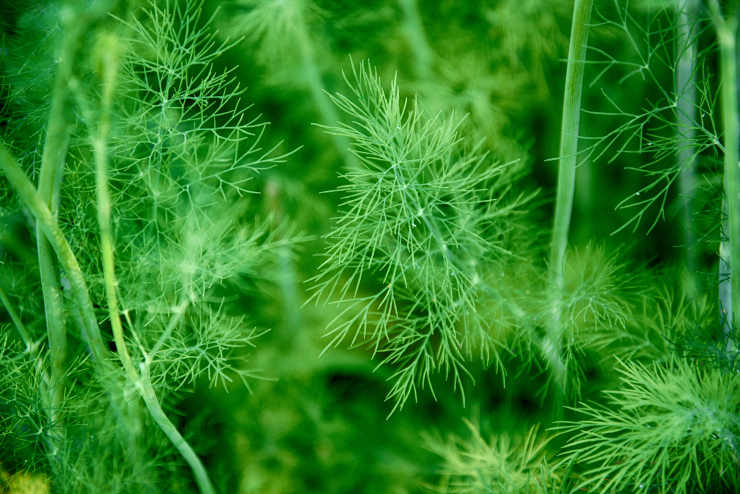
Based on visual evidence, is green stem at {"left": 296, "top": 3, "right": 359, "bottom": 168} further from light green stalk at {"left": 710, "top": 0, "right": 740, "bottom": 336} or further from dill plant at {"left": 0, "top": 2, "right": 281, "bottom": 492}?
light green stalk at {"left": 710, "top": 0, "right": 740, "bottom": 336}

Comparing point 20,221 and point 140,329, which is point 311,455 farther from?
point 20,221

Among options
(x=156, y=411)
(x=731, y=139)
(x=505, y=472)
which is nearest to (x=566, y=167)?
(x=731, y=139)

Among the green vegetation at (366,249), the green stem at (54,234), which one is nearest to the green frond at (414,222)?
the green vegetation at (366,249)

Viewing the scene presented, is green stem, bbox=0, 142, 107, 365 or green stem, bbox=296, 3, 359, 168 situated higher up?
green stem, bbox=296, 3, 359, 168

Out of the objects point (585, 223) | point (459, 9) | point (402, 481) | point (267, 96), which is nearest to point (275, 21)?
point (267, 96)

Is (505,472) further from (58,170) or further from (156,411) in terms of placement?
(58,170)

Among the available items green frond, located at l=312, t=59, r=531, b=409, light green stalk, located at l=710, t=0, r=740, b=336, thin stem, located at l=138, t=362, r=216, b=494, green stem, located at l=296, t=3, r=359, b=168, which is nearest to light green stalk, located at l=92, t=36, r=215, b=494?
thin stem, located at l=138, t=362, r=216, b=494

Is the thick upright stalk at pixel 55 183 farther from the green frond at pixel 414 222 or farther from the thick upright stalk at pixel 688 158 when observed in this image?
the thick upright stalk at pixel 688 158
